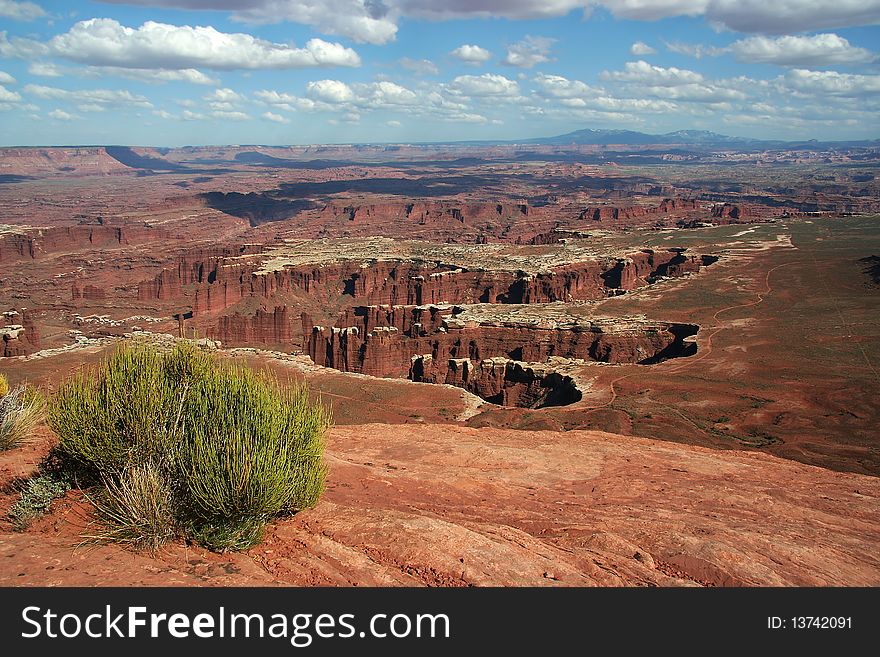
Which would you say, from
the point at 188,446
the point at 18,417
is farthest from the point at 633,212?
the point at 188,446

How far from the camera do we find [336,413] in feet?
123

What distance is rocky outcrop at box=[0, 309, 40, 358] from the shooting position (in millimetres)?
55438

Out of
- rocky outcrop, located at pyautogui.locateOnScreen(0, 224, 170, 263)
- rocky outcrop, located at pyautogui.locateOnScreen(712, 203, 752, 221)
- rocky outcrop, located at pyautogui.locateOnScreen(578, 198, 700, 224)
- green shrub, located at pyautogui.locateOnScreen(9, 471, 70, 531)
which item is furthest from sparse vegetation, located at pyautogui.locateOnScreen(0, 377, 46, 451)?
rocky outcrop, located at pyautogui.locateOnScreen(712, 203, 752, 221)

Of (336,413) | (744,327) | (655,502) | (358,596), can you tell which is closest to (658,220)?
(744,327)

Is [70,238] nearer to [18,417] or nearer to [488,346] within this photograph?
[488,346]

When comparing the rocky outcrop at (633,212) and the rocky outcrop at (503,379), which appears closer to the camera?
the rocky outcrop at (503,379)

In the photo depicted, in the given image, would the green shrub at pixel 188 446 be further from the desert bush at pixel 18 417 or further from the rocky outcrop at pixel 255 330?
the rocky outcrop at pixel 255 330

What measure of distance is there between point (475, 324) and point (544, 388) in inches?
521

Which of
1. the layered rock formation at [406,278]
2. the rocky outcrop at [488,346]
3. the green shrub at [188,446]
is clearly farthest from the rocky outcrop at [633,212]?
the green shrub at [188,446]

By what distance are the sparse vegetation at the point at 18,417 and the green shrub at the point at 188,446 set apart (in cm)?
479

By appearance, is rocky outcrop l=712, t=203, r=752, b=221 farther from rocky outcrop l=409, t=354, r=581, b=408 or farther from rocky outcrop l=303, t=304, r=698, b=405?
rocky outcrop l=409, t=354, r=581, b=408

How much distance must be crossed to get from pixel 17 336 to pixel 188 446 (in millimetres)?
57452

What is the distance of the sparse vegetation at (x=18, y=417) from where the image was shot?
17344mm

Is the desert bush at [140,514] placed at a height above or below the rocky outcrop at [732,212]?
below
